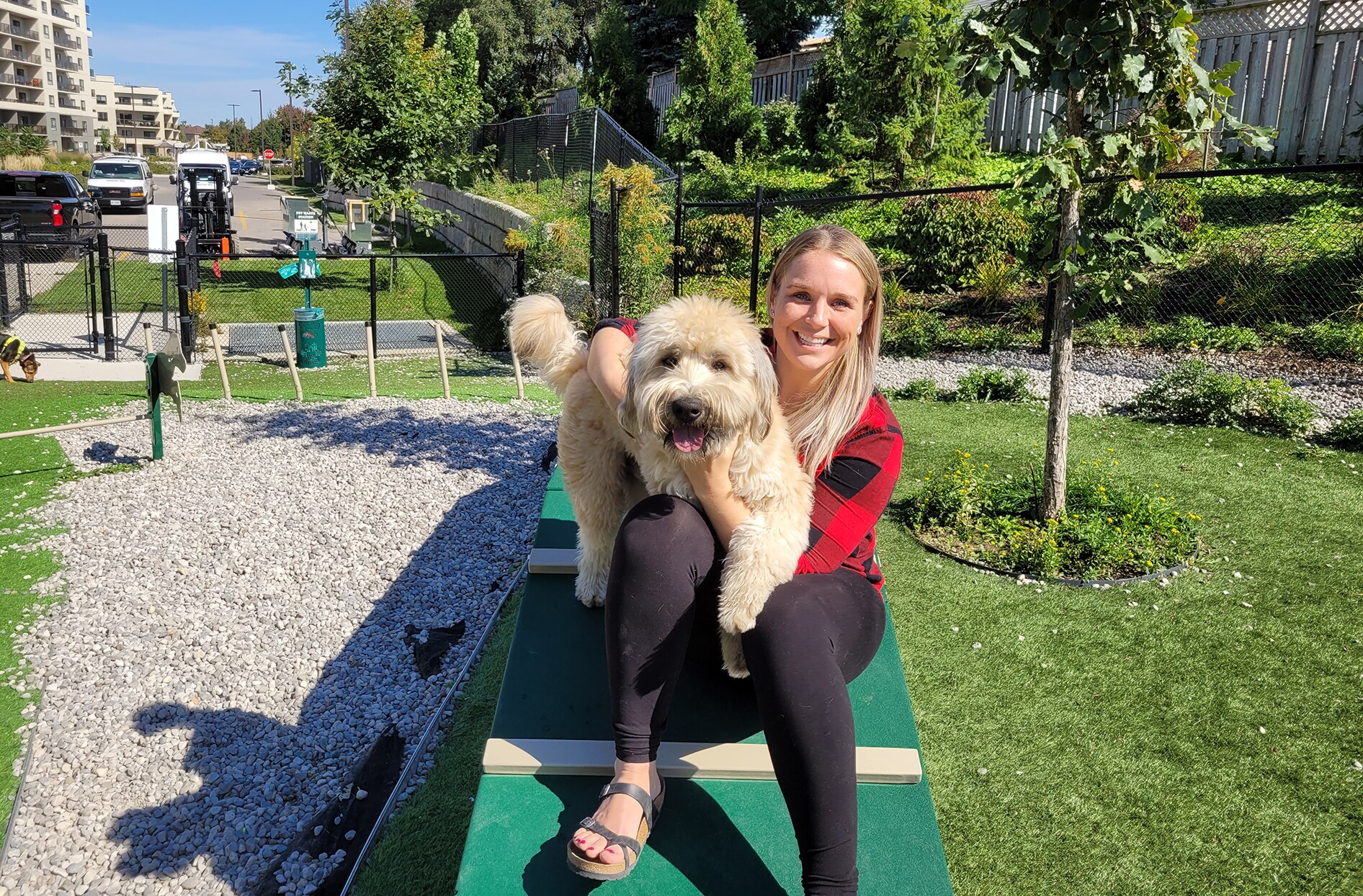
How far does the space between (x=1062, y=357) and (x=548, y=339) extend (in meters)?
3.30

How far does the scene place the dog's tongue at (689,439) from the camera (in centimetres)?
231

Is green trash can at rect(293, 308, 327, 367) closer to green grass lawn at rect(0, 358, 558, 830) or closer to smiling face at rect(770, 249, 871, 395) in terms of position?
green grass lawn at rect(0, 358, 558, 830)

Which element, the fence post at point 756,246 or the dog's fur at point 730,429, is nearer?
the dog's fur at point 730,429

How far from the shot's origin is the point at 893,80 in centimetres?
1372

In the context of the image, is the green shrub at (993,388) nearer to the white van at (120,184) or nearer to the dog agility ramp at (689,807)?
the dog agility ramp at (689,807)

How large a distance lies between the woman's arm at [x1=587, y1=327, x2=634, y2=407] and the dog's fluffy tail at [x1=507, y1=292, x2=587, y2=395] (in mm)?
263

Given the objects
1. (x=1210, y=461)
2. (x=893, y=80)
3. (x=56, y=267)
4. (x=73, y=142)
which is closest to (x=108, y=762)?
(x=1210, y=461)

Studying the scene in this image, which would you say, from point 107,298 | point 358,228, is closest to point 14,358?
point 107,298

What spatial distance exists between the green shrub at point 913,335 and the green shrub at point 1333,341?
347cm

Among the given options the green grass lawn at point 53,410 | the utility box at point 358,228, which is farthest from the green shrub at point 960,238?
the utility box at point 358,228

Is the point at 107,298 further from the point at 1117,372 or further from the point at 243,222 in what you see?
the point at 243,222

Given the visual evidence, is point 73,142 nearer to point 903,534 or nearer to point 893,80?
point 893,80

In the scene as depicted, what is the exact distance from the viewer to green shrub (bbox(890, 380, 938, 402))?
8680mm

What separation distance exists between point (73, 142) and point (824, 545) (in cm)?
10559
